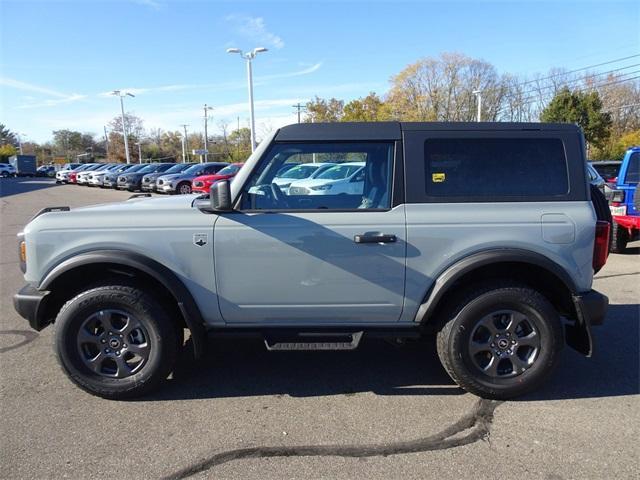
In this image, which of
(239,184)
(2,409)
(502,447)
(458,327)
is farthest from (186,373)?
(502,447)

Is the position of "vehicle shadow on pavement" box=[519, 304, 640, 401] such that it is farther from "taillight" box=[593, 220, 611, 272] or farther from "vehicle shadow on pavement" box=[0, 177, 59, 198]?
"vehicle shadow on pavement" box=[0, 177, 59, 198]

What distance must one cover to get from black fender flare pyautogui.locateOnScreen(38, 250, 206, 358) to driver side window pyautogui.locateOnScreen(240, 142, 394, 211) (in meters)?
0.72

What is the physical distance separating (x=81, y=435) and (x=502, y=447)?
257cm

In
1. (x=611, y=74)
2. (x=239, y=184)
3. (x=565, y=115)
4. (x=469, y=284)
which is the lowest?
(x=469, y=284)

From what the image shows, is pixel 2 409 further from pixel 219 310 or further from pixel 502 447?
pixel 502 447

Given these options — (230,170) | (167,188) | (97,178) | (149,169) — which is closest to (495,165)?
(230,170)

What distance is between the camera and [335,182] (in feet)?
12.0

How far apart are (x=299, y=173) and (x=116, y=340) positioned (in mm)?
1836

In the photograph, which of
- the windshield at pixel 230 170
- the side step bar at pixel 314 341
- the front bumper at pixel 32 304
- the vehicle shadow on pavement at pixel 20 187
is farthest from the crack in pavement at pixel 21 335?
the vehicle shadow on pavement at pixel 20 187

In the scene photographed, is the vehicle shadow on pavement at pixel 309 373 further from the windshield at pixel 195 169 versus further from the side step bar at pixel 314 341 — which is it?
the windshield at pixel 195 169

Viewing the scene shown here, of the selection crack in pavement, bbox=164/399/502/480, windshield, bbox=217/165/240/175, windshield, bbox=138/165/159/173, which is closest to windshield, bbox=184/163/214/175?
windshield, bbox=217/165/240/175

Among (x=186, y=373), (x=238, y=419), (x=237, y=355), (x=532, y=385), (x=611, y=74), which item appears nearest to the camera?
(x=238, y=419)

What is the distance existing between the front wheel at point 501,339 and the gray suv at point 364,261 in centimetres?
1

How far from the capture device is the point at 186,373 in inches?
147
